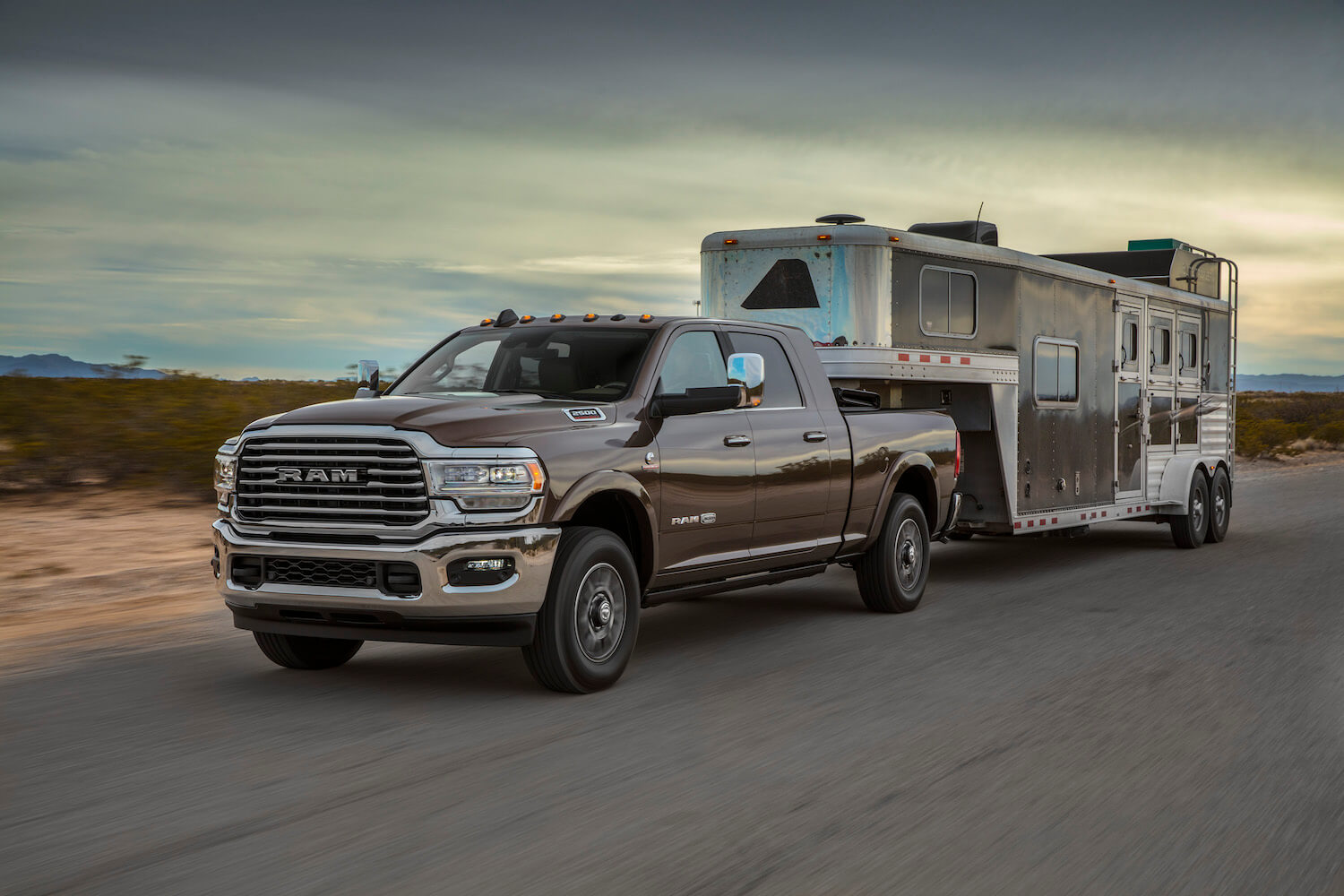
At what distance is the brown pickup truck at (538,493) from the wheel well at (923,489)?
53.5 inches

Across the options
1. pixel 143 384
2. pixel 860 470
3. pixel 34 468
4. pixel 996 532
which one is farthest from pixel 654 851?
pixel 143 384

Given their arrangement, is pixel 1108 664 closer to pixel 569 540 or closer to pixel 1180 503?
pixel 569 540

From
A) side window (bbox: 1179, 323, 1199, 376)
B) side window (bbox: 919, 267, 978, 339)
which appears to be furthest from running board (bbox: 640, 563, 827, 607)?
side window (bbox: 1179, 323, 1199, 376)

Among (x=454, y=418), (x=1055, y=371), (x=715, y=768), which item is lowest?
(x=715, y=768)

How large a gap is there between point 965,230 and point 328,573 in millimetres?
7979

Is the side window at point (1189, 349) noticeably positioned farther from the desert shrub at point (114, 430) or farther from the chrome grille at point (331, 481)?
the chrome grille at point (331, 481)

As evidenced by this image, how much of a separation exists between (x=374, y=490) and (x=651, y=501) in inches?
62.7

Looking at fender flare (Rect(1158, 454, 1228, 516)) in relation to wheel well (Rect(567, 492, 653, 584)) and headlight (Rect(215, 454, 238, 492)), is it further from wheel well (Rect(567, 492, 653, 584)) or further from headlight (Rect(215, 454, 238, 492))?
headlight (Rect(215, 454, 238, 492))

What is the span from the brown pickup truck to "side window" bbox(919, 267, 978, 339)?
2.58m

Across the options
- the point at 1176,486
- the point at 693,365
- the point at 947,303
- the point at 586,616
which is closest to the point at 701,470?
the point at 693,365

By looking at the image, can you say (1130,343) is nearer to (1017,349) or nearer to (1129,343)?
(1129,343)

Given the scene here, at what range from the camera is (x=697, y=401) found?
7672 mm

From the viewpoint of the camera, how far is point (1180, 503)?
50.4ft

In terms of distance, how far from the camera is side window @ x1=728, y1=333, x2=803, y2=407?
29.1 feet
